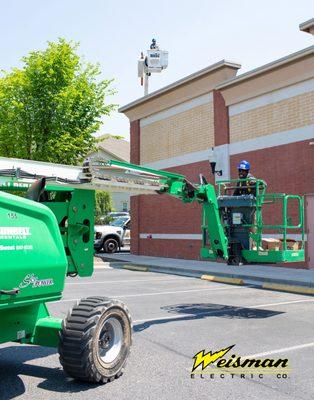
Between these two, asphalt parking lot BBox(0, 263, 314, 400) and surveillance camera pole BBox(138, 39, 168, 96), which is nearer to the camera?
asphalt parking lot BBox(0, 263, 314, 400)

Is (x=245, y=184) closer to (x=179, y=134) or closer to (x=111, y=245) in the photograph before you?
(x=179, y=134)

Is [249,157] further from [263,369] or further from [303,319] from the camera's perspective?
[263,369]

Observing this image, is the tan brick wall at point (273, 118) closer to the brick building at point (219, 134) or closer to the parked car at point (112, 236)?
the brick building at point (219, 134)

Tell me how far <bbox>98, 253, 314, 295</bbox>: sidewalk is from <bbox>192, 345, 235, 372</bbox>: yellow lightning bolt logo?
21.2ft

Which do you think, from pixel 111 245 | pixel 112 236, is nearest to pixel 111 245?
pixel 111 245

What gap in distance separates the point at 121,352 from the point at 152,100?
20650 mm

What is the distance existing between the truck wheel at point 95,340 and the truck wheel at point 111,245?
21.5 meters

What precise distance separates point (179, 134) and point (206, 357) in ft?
59.7

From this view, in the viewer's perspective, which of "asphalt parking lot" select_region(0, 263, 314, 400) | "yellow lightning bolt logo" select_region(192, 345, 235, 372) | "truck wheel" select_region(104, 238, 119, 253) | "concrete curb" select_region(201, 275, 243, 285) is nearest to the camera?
"asphalt parking lot" select_region(0, 263, 314, 400)

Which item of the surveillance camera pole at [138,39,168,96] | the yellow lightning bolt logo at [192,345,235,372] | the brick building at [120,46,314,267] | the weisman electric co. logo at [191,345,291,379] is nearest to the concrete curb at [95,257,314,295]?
the brick building at [120,46,314,267]

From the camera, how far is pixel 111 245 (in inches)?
1085

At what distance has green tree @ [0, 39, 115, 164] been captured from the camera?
24250 millimetres

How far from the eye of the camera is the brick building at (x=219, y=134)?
1783cm

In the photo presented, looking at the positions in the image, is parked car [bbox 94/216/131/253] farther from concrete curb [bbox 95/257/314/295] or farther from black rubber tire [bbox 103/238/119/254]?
A: concrete curb [bbox 95/257/314/295]
